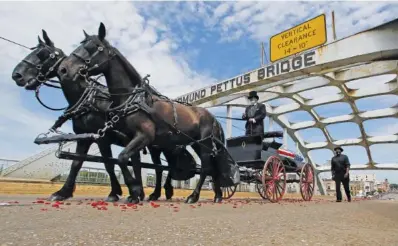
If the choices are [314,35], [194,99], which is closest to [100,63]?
[314,35]

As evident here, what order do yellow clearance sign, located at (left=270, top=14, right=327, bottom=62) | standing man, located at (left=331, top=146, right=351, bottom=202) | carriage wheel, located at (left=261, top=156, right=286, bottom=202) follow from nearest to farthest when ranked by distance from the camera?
carriage wheel, located at (left=261, top=156, right=286, bottom=202) < standing man, located at (left=331, top=146, right=351, bottom=202) < yellow clearance sign, located at (left=270, top=14, right=327, bottom=62)

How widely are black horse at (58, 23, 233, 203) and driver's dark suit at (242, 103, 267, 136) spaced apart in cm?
219

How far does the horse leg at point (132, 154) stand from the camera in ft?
19.6

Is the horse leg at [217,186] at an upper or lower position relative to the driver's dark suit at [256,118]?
lower

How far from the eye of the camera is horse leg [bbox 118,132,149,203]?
19.6 ft

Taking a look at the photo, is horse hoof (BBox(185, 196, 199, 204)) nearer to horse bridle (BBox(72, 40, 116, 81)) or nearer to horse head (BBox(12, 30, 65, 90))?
horse bridle (BBox(72, 40, 116, 81))

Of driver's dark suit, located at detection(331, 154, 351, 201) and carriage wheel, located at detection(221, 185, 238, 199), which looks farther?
driver's dark suit, located at detection(331, 154, 351, 201)

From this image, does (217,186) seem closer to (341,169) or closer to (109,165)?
(109,165)

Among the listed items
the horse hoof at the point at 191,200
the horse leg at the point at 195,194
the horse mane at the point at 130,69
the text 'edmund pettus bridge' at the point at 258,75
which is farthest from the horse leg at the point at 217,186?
the text 'edmund pettus bridge' at the point at 258,75

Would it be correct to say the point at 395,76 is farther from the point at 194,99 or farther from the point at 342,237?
the point at 342,237

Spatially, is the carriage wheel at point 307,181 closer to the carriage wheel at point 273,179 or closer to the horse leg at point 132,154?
the carriage wheel at point 273,179

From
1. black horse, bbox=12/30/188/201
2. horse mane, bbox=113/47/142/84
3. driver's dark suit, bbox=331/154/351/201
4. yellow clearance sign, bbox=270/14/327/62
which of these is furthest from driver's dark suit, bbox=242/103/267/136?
yellow clearance sign, bbox=270/14/327/62

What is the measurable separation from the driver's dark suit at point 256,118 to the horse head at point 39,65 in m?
5.07

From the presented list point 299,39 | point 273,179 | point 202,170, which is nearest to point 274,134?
point 273,179
